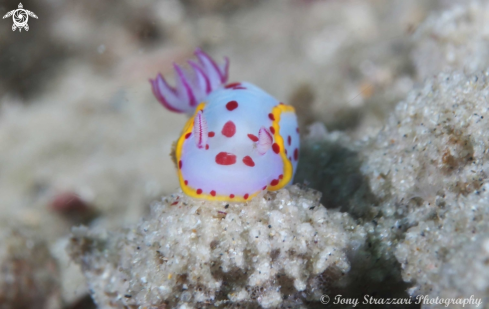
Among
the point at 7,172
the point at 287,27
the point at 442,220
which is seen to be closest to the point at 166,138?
the point at 7,172

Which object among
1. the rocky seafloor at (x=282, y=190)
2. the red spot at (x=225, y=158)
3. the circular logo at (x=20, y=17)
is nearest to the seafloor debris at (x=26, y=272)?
the rocky seafloor at (x=282, y=190)

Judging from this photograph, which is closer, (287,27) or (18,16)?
(18,16)

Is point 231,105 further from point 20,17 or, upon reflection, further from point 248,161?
point 20,17

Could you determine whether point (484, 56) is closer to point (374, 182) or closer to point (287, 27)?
point (374, 182)

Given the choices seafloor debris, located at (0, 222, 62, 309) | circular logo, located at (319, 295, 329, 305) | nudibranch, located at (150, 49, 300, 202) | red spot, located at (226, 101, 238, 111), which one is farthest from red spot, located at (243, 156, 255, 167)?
seafloor debris, located at (0, 222, 62, 309)

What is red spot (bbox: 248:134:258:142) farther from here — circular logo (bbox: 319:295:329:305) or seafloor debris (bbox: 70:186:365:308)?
circular logo (bbox: 319:295:329:305)

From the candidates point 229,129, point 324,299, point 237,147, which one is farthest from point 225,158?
point 324,299
